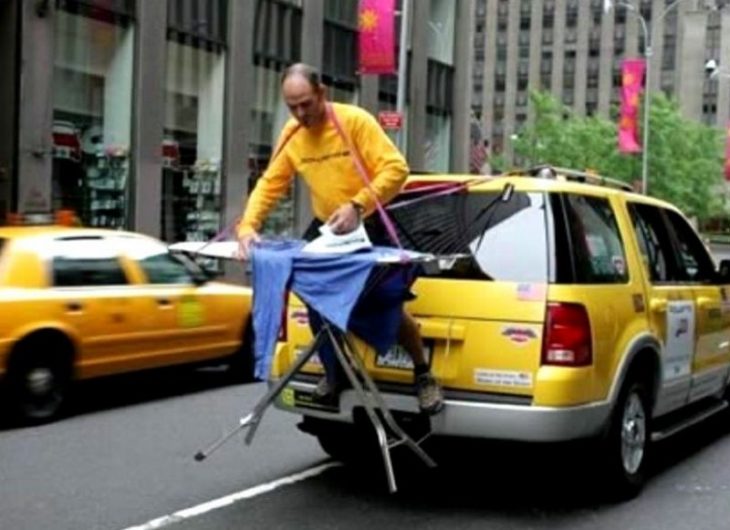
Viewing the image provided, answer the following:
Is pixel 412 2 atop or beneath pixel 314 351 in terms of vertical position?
atop

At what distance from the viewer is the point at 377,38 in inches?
920

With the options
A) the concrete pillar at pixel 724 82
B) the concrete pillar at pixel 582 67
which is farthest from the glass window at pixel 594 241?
the concrete pillar at pixel 582 67

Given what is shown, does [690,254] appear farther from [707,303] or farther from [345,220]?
[345,220]

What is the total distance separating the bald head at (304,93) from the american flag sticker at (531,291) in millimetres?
1398

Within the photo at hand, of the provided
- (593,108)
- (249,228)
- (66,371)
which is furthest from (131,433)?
(593,108)

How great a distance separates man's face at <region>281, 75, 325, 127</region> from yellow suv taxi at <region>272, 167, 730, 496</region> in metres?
0.86

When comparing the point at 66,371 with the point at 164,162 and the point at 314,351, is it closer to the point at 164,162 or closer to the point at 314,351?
the point at 314,351

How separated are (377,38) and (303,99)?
706 inches

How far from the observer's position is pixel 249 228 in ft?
20.0

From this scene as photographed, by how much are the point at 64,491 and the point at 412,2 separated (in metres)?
25.8

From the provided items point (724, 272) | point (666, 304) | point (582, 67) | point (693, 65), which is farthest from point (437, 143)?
point (582, 67)

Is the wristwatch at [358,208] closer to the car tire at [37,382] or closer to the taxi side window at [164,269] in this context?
the car tire at [37,382]

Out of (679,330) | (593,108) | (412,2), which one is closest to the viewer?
(679,330)

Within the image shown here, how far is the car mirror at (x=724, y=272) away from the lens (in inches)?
323
